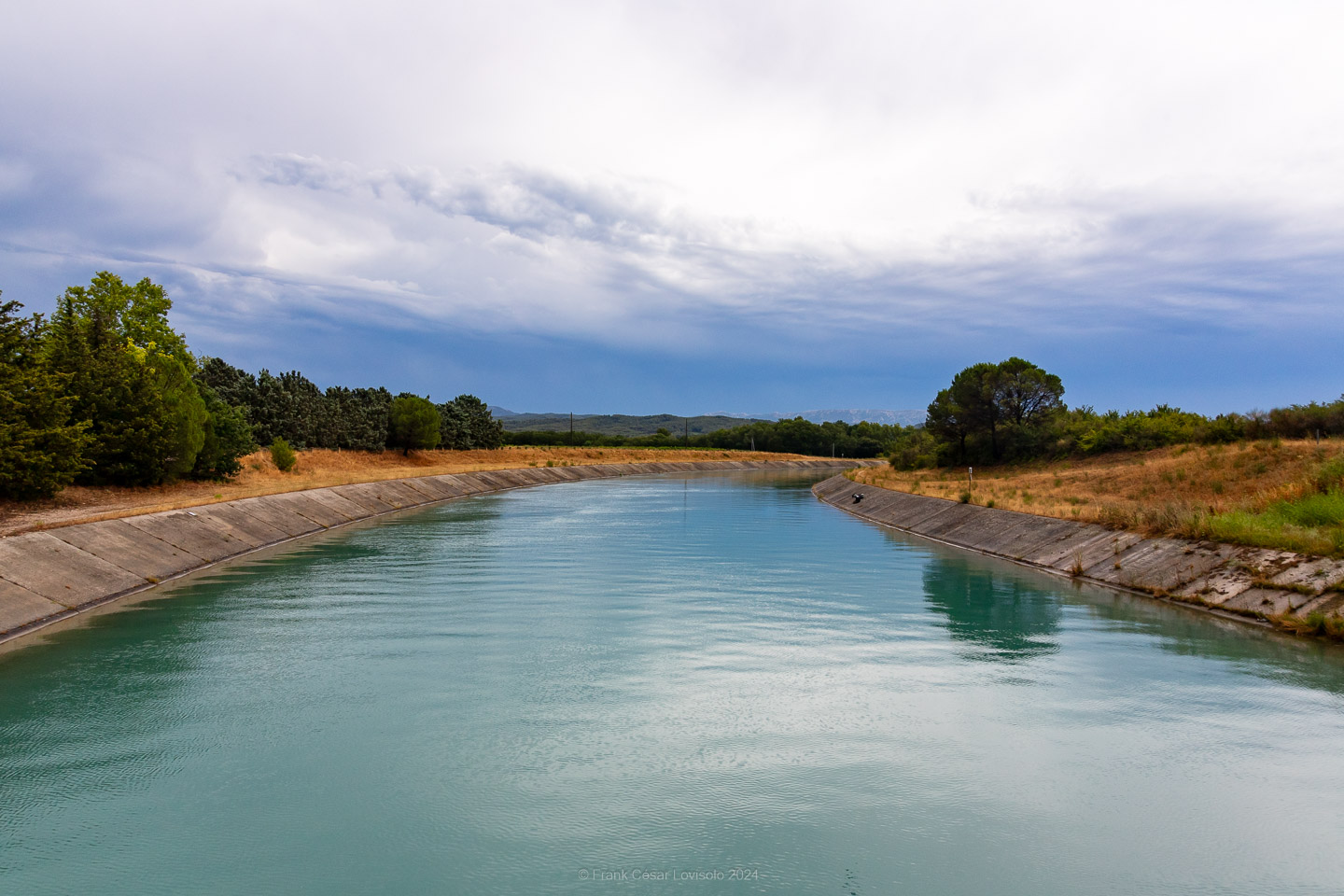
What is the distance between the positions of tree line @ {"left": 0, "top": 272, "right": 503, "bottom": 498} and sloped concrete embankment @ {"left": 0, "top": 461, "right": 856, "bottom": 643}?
5.66 m

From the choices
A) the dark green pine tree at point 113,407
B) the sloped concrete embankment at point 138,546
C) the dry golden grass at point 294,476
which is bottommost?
the sloped concrete embankment at point 138,546

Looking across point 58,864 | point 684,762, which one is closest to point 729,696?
point 684,762

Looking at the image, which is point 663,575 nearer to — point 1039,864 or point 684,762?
point 684,762

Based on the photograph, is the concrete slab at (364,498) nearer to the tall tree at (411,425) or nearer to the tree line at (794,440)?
the tall tree at (411,425)

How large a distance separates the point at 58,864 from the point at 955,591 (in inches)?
819

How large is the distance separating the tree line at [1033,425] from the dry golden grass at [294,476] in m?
42.3

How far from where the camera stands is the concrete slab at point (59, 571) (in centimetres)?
1812

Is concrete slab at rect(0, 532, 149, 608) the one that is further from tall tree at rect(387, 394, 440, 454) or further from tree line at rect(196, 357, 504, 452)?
tall tree at rect(387, 394, 440, 454)

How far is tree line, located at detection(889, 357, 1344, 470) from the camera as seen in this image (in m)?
48.2

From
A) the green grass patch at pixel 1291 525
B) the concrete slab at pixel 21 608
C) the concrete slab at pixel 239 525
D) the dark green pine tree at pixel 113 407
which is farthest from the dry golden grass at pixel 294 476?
the green grass patch at pixel 1291 525

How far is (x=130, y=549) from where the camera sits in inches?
906

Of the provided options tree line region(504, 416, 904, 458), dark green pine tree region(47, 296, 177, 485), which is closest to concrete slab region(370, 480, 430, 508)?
dark green pine tree region(47, 296, 177, 485)

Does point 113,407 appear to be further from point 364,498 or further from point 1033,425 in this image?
point 1033,425

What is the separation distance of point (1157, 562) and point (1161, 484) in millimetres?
16893
